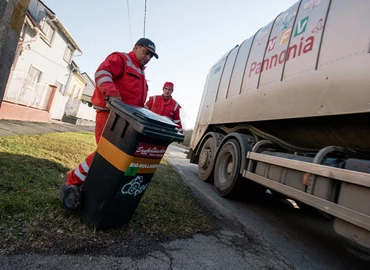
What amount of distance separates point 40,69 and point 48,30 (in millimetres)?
2437

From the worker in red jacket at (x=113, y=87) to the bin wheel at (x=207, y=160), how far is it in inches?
122

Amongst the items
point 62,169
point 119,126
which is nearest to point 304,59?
point 119,126

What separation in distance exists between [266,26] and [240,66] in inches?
35.2

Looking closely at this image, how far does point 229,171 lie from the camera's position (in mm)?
4738

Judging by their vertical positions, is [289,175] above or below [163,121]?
below

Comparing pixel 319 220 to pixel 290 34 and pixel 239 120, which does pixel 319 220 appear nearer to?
pixel 239 120

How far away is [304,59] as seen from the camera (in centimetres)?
335

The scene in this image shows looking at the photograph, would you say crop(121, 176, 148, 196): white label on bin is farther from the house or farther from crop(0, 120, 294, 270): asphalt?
the house

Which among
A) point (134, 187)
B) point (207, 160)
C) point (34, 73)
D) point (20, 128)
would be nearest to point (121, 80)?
point (134, 187)

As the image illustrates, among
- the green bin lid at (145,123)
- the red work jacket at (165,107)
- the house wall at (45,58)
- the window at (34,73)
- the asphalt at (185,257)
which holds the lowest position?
the asphalt at (185,257)

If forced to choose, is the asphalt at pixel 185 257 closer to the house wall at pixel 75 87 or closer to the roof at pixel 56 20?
the roof at pixel 56 20

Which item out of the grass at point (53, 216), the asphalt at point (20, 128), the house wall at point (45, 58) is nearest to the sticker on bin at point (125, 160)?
the grass at point (53, 216)

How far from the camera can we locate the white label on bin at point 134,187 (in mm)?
2082

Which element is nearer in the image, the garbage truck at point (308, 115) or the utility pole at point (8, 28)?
the utility pole at point (8, 28)
